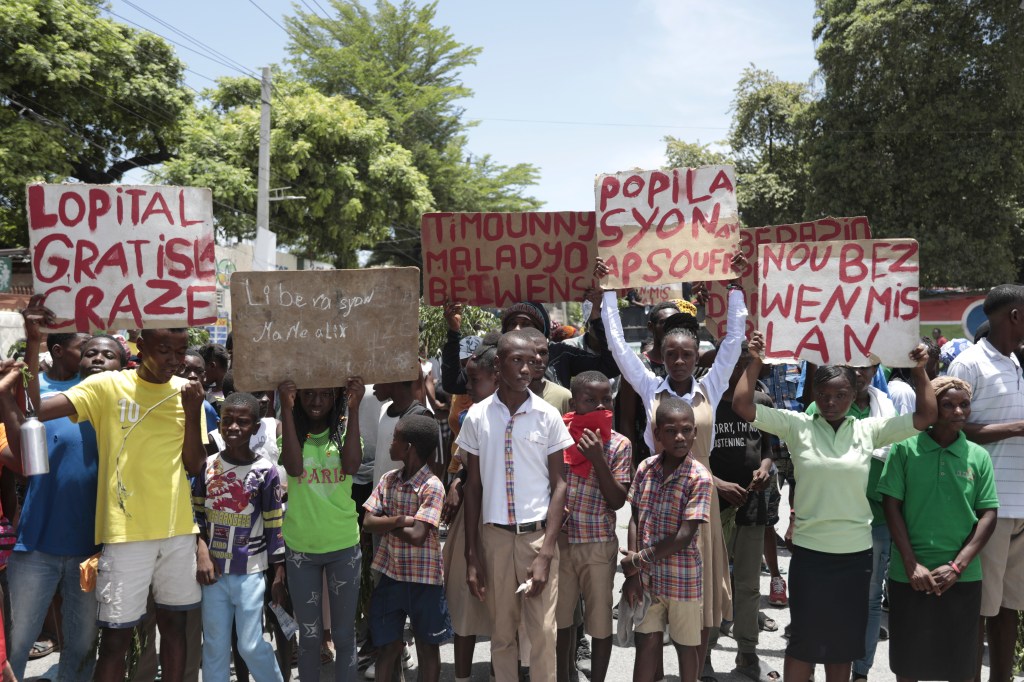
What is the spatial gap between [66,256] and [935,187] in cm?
2430

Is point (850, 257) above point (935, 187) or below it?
below

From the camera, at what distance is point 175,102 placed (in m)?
24.8

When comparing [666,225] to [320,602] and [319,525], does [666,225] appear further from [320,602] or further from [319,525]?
[320,602]

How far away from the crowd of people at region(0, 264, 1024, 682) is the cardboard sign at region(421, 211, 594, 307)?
120 cm

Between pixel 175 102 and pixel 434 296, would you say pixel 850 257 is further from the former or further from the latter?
pixel 175 102

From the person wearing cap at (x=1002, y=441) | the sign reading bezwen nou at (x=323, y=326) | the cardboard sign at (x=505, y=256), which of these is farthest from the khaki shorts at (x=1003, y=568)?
the sign reading bezwen nou at (x=323, y=326)

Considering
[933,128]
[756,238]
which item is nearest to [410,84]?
[933,128]

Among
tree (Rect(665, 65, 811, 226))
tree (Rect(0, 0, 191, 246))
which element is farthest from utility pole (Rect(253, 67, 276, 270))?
tree (Rect(665, 65, 811, 226))

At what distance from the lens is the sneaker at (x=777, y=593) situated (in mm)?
6453

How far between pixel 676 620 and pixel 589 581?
1.55 feet

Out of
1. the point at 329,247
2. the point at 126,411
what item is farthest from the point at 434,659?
the point at 329,247

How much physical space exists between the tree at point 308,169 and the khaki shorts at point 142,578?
21.1 meters

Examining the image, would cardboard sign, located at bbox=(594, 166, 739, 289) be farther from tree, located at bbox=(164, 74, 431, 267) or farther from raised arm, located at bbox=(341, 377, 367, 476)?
tree, located at bbox=(164, 74, 431, 267)

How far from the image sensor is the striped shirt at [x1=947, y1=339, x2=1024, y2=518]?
4.50 metres
